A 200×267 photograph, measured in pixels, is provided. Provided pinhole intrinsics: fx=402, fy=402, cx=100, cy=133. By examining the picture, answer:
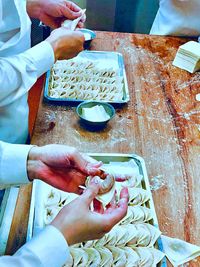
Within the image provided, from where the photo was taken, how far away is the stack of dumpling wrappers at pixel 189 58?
6.12 ft

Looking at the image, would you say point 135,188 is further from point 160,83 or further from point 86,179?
point 160,83

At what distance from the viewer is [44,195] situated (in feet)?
3.84

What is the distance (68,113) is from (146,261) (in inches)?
28.3

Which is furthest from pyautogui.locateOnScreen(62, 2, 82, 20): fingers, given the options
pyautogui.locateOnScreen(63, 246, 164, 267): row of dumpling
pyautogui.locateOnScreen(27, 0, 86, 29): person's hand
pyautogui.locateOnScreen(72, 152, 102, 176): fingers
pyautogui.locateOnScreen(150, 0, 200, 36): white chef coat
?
pyautogui.locateOnScreen(63, 246, 164, 267): row of dumpling

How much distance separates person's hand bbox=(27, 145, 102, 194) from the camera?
3.55ft

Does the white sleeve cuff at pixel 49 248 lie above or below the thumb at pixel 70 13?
below

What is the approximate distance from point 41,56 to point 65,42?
0.15m

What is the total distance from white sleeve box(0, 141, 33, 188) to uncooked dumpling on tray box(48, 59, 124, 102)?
0.53 m

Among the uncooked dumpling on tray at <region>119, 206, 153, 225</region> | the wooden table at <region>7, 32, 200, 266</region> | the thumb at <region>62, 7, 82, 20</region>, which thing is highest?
the thumb at <region>62, 7, 82, 20</region>

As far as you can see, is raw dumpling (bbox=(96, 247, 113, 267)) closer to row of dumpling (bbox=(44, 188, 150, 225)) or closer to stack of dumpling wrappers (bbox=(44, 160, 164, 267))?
stack of dumpling wrappers (bbox=(44, 160, 164, 267))

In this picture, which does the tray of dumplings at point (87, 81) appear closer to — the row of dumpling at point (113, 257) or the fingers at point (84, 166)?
the fingers at point (84, 166)

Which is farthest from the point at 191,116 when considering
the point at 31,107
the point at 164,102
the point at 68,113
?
the point at 31,107

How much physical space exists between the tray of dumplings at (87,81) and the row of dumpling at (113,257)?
0.70m

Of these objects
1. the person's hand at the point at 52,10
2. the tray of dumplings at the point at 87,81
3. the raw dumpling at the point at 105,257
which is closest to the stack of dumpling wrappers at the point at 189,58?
the tray of dumplings at the point at 87,81
